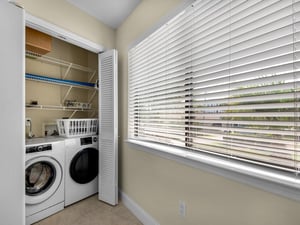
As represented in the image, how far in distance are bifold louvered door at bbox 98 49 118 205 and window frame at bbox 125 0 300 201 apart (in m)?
0.87

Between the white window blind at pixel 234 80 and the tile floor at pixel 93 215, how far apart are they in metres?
1.16

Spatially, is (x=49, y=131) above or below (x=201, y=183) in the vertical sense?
above

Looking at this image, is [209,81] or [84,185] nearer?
[209,81]

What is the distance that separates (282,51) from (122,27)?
7.03 feet

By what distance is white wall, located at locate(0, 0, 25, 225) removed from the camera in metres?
1.08

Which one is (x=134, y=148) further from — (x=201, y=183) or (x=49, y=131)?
(x=49, y=131)

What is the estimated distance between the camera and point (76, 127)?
223 centimetres

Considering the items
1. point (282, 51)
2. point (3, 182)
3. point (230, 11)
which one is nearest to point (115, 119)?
point (3, 182)

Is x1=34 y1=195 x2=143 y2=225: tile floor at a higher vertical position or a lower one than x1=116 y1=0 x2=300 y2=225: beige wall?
lower

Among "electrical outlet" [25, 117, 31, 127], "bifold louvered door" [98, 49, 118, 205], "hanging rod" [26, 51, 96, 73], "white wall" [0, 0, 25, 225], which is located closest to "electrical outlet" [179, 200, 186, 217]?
"bifold louvered door" [98, 49, 118, 205]

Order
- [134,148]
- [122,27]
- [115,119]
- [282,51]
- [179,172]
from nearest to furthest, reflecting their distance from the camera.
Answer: [282,51] < [179,172] < [134,148] < [115,119] < [122,27]

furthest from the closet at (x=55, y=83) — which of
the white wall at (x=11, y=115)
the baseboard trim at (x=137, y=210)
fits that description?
the baseboard trim at (x=137, y=210)

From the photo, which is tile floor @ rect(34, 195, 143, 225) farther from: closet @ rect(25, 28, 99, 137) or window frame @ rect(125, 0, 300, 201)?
closet @ rect(25, 28, 99, 137)

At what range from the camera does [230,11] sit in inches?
38.7
